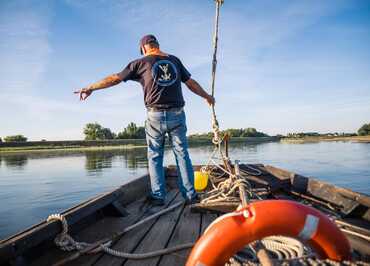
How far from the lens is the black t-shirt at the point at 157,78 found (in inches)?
135

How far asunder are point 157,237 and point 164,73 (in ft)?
6.63

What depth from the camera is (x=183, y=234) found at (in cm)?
243

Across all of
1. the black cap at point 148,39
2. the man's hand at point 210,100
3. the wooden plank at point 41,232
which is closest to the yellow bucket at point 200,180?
the man's hand at point 210,100

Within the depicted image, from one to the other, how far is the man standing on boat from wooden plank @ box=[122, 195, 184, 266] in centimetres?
59

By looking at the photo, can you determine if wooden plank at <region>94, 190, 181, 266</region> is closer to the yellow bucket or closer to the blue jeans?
the blue jeans

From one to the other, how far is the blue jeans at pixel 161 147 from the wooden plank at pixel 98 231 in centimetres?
35

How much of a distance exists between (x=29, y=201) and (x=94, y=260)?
9838 mm

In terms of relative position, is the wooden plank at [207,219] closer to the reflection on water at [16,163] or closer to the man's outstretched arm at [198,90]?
the man's outstretched arm at [198,90]

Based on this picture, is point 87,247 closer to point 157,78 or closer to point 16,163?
point 157,78

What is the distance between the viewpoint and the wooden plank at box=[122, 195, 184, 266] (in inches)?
75.1

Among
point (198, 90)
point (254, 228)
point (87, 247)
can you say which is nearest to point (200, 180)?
point (198, 90)

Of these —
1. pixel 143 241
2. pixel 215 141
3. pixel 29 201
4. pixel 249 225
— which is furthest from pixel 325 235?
pixel 29 201

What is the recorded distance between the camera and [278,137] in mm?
107125

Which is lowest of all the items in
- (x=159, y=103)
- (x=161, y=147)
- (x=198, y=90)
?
(x=161, y=147)
